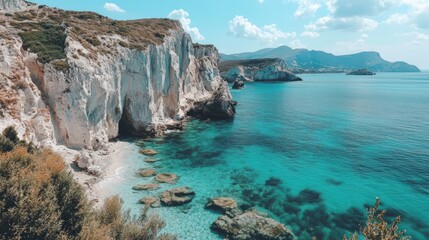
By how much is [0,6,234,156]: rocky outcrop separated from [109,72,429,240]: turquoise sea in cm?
688

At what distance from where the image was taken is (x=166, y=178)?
37.0 m

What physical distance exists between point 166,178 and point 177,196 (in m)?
5.03

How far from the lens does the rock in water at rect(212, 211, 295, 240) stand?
26.0 meters

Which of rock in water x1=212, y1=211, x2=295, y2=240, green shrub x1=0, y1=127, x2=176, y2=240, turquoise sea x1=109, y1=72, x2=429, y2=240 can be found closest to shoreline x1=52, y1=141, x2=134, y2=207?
turquoise sea x1=109, y1=72, x2=429, y2=240

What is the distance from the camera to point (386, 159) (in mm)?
45812

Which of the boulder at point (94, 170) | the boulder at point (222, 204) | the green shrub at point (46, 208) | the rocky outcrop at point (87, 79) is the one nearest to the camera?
the green shrub at point (46, 208)

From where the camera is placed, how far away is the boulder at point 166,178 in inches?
1432

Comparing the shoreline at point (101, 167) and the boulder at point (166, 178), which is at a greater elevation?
the shoreline at point (101, 167)

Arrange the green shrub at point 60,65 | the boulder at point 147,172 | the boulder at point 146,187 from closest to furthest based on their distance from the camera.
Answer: the boulder at point 146,187 < the green shrub at point 60,65 < the boulder at point 147,172

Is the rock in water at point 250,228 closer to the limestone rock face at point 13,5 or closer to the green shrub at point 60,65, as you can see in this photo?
the green shrub at point 60,65

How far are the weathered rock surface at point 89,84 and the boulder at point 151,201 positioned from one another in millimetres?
9825

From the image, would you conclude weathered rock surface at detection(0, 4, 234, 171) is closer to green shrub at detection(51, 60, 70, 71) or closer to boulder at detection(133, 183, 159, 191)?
green shrub at detection(51, 60, 70, 71)

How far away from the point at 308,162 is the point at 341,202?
1253cm

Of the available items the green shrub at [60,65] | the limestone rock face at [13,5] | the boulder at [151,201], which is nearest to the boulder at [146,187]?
the boulder at [151,201]
